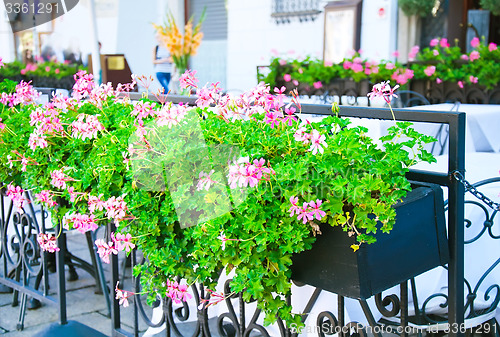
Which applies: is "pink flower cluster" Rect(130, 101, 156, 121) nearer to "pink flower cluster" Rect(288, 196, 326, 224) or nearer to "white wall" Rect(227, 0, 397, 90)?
"pink flower cluster" Rect(288, 196, 326, 224)

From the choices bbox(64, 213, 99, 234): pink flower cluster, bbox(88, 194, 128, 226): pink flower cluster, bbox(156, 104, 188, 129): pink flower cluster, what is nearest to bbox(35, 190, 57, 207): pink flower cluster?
bbox(64, 213, 99, 234): pink flower cluster

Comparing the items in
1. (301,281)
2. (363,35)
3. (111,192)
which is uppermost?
(363,35)

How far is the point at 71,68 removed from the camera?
25.1 ft

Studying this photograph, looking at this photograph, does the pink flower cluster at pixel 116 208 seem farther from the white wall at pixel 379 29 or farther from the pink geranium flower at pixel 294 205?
the white wall at pixel 379 29

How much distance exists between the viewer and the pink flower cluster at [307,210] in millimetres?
1312

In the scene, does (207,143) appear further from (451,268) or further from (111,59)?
(111,59)

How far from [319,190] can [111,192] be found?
2.53 ft

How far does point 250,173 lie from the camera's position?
53.6 inches

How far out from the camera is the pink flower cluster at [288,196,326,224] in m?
1.31

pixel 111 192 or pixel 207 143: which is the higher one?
pixel 207 143

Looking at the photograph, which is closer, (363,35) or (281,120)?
(281,120)

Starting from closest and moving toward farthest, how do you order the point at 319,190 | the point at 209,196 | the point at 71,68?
the point at 319,190 < the point at 209,196 < the point at 71,68

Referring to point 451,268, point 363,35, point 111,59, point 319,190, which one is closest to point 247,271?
point 319,190

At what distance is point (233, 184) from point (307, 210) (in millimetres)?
190
